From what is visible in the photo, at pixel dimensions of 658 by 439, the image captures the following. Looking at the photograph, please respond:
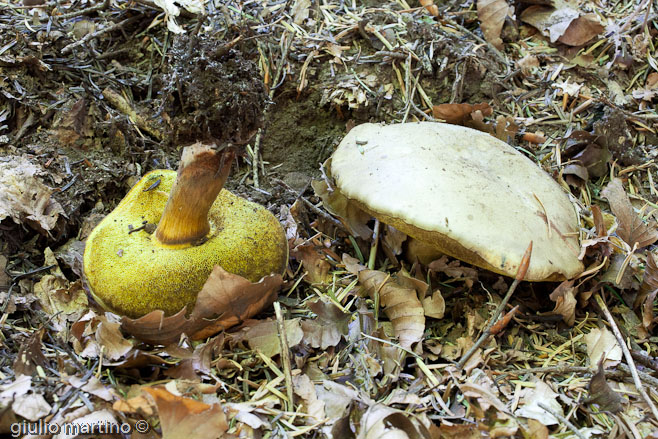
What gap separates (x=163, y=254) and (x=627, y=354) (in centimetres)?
169

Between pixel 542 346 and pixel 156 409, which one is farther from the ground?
pixel 156 409

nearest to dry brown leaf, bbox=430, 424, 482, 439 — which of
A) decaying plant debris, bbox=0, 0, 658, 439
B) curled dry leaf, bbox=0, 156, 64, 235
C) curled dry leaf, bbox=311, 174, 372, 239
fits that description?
decaying plant debris, bbox=0, 0, 658, 439

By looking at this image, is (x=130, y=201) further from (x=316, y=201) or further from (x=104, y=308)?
(x=316, y=201)

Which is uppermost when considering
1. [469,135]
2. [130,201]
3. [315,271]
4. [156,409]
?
[469,135]

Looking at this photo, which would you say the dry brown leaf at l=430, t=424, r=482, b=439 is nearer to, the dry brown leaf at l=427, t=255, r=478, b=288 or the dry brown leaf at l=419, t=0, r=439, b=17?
the dry brown leaf at l=427, t=255, r=478, b=288

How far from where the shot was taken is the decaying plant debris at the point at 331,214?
1690 mm

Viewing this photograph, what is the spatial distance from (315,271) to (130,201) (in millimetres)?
831

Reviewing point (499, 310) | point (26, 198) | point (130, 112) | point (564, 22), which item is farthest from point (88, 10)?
point (564, 22)

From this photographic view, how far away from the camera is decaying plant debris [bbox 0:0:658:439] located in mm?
1690

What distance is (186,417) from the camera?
1521 mm

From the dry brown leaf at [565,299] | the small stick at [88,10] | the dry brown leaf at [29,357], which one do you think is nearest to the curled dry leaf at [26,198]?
the dry brown leaf at [29,357]

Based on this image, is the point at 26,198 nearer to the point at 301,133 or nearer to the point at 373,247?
the point at 301,133

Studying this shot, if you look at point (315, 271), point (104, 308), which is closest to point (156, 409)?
point (104, 308)

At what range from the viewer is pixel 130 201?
215 cm
